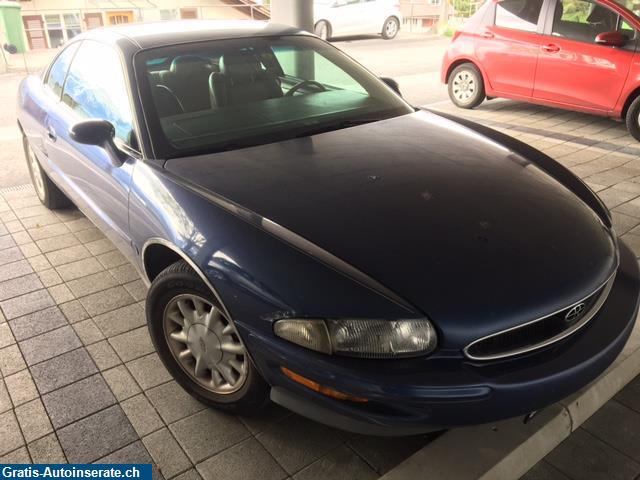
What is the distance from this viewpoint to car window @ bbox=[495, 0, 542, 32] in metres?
6.92

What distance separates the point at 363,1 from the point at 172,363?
52.9ft

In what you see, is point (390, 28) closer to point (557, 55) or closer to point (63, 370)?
point (557, 55)

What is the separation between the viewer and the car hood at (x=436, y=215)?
1.93 m

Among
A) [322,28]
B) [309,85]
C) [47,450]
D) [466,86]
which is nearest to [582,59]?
[466,86]

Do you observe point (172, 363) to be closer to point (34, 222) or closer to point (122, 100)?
point (122, 100)

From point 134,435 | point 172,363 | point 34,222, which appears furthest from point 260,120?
point 34,222

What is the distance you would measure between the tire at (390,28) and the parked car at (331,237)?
15130mm

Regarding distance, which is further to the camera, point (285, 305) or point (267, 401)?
point (267, 401)

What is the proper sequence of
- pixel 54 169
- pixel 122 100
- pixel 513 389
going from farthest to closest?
pixel 54 169 < pixel 122 100 < pixel 513 389

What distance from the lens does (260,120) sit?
2980mm

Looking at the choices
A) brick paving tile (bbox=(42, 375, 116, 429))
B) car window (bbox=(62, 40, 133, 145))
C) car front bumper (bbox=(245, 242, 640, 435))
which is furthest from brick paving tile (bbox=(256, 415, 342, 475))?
car window (bbox=(62, 40, 133, 145))

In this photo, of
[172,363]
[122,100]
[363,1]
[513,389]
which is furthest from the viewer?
[363,1]

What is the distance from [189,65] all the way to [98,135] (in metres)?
0.64

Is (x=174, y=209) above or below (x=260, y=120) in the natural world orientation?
below
